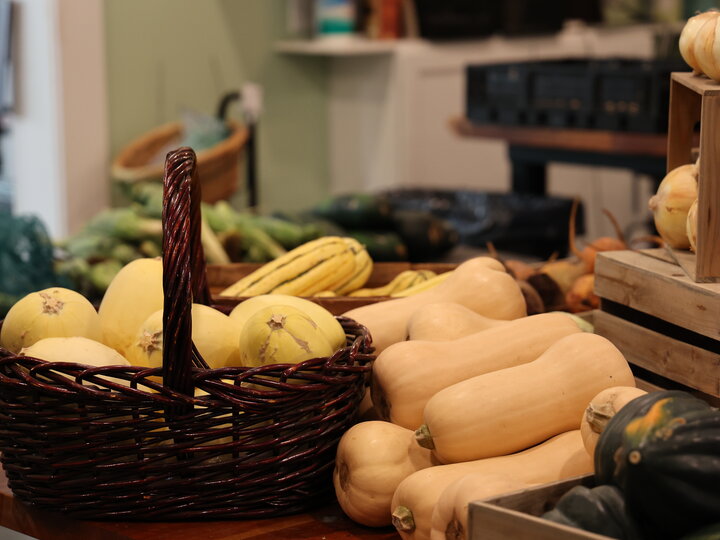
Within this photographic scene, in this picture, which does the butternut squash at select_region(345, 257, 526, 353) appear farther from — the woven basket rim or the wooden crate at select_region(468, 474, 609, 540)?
the woven basket rim

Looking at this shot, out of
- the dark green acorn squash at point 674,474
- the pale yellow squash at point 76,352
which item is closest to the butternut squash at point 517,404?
the dark green acorn squash at point 674,474

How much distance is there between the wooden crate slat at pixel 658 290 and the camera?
1.12 metres

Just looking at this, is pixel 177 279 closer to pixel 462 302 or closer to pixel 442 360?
pixel 442 360

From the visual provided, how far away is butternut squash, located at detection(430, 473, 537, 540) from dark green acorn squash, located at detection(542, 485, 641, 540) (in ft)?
0.18

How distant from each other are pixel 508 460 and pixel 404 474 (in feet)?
0.36

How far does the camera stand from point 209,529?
3.48 feet

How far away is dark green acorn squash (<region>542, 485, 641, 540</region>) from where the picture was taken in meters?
0.80

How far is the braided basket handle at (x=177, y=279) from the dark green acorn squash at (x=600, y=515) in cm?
38

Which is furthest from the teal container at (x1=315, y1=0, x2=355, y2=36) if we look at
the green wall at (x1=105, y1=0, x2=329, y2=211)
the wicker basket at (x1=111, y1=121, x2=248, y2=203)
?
the wicker basket at (x1=111, y1=121, x2=248, y2=203)

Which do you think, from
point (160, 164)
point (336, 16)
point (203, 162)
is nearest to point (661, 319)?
point (203, 162)

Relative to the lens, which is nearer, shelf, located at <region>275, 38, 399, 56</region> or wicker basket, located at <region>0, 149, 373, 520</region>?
wicker basket, located at <region>0, 149, 373, 520</region>

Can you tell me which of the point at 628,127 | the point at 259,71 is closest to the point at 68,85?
the point at 259,71

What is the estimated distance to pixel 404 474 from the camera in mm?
1058

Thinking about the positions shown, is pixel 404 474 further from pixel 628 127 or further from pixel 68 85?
pixel 68 85
